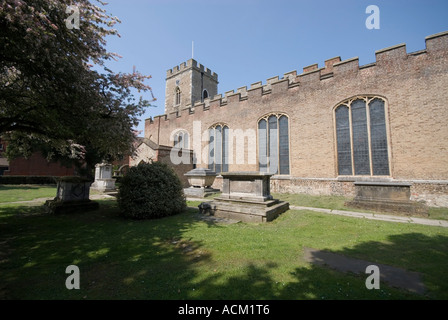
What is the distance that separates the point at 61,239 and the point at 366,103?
1544cm

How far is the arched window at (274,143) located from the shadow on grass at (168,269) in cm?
953

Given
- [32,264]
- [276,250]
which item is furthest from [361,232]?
[32,264]

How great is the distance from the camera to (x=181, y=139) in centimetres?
2170

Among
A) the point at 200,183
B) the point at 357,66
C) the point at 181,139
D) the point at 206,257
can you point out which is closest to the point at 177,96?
the point at 181,139

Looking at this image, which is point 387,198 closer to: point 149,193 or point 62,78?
point 149,193

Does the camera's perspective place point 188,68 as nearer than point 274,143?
No

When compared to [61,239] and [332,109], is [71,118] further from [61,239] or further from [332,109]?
[332,109]

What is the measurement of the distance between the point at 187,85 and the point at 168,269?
32.1 m

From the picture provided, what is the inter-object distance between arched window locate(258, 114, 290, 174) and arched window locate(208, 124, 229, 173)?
3497mm

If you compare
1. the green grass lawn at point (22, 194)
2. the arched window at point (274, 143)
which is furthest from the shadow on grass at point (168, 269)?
the arched window at point (274, 143)

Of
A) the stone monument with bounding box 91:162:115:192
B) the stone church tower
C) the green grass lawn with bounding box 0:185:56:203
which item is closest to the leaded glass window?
the stone monument with bounding box 91:162:115:192

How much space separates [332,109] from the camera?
1256cm

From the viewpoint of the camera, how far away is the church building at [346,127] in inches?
385

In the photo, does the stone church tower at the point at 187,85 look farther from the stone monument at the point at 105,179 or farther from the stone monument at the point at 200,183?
the stone monument at the point at 200,183
